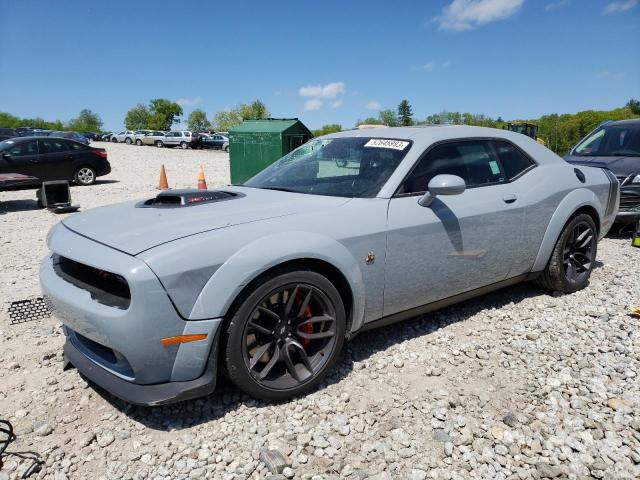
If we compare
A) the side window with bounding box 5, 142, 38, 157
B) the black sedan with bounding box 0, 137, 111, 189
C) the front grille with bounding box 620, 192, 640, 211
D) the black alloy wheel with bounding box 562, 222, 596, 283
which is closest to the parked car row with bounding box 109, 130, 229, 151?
the black sedan with bounding box 0, 137, 111, 189

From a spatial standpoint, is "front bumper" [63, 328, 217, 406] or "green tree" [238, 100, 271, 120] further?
"green tree" [238, 100, 271, 120]

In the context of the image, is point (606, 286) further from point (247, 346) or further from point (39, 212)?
point (39, 212)

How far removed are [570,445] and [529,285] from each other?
8.06ft

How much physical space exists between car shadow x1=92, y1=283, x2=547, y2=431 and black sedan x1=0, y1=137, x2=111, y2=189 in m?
11.0

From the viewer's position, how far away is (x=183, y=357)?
2.28 metres

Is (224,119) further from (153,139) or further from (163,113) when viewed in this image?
(153,139)

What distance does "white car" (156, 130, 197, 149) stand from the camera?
39.7 metres

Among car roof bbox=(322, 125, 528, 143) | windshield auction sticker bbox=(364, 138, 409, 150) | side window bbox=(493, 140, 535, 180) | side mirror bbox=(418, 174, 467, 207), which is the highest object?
car roof bbox=(322, 125, 528, 143)

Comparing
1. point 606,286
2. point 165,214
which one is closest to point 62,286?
point 165,214

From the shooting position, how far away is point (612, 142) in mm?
7473

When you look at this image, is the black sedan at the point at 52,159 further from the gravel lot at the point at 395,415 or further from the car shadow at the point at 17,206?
the gravel lot at the point at 395,415

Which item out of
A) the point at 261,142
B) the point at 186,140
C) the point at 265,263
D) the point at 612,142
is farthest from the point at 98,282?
the point at 186,140

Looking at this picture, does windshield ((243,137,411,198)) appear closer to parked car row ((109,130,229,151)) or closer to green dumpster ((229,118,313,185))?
green dumpster ((229,118,313,185))

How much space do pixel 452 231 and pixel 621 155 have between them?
5.47 metres
